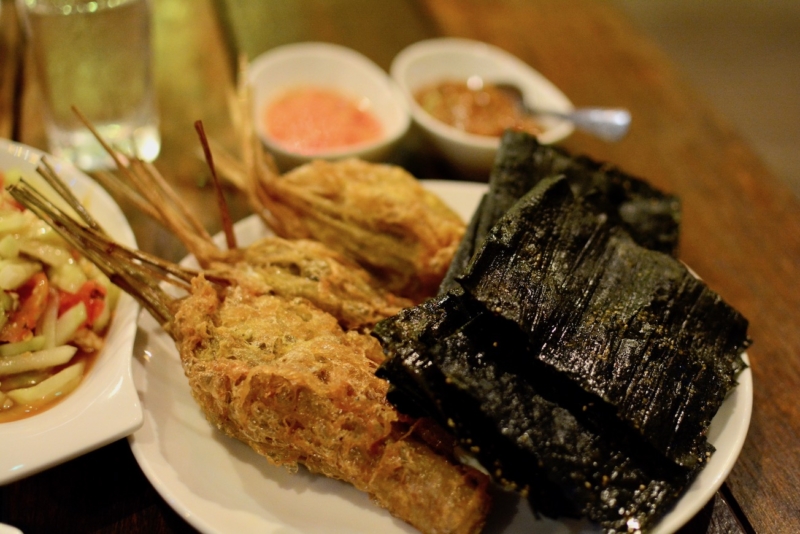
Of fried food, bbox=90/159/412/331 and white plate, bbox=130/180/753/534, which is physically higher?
fried food, bbox=90/159/412/331

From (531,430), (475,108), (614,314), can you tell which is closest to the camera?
(531,430)

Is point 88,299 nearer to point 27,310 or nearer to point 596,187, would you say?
point 27,310

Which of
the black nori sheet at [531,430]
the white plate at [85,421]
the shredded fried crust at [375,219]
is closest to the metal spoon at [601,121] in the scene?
the shredded fried crust at [375,219]

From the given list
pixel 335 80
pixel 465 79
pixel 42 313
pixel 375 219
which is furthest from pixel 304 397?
pixel 465 79

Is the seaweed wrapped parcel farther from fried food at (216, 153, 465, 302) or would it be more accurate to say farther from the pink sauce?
the pink sauce

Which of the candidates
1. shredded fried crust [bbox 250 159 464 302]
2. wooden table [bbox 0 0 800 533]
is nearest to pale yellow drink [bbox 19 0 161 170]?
wooden table [bbox 0 0 800 533]

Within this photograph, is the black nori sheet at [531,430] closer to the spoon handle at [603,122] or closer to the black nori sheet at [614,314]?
the black nori sheet at [614,314]

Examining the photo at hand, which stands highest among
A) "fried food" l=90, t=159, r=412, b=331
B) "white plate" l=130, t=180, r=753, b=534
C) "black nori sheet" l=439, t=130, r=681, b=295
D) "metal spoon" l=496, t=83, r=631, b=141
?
"black nori sheet" l=439, t=130, r=681, b=295
